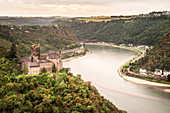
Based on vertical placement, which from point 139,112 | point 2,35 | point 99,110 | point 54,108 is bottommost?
point 139,112

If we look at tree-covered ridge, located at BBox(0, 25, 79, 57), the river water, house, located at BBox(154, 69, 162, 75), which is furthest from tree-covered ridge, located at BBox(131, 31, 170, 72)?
tree-covered ridge, located at BBox(0, 25, 79, 57)

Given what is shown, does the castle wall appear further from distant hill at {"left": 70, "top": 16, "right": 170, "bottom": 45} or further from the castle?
distant hill at {"left": 70, "top": 16, "right": 170, "bottom": 45}

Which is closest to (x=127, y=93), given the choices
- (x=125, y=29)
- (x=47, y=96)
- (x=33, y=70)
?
(x=33, y=70)

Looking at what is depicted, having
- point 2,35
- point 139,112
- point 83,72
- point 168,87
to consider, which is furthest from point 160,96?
point 2,35

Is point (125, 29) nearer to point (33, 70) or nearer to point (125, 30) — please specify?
point (125, 30)

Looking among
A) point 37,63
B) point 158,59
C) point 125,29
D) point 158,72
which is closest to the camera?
point 37,63

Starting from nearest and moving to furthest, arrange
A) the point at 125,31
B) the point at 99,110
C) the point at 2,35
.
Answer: the point at 99,110 < the point at 2,35 < the point at 125,31

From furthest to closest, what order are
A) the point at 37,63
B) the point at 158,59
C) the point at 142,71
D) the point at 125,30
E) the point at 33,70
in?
1. the point at 125,30
2. the point at 158,59
3. the point at 142,71
4. the point at 37,63
5. the point at 33,70

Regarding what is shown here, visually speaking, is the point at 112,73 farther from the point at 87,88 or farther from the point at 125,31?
the point at 125,31
